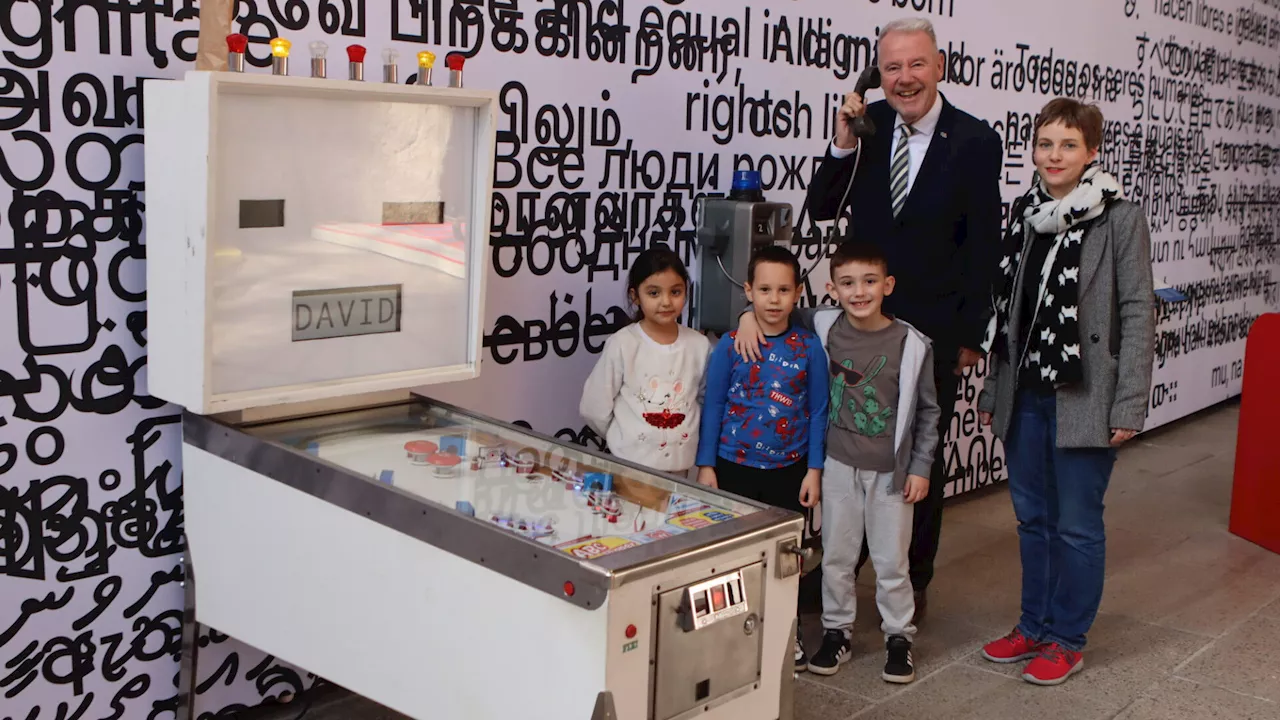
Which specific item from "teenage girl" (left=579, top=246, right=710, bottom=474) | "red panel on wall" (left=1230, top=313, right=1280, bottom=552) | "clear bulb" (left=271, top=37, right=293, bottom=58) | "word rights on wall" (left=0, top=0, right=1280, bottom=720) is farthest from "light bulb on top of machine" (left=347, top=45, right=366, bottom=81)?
"red panel on wall" (left=1230, top=313, right=1280, bottom=552)

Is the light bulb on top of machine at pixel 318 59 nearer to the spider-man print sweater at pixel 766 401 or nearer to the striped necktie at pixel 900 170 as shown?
the spider-man print sweater at pixel 766 401

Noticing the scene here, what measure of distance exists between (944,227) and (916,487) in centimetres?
80

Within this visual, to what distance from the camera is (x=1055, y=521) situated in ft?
A: 12.3

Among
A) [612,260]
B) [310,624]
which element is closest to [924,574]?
[612,260]

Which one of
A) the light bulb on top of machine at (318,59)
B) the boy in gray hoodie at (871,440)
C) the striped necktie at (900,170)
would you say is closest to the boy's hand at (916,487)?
the boy in gray hoodie at (871,440)

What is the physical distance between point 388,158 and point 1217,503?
4.43 meters

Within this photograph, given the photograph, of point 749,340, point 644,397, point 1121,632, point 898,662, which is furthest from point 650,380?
point 1121,632

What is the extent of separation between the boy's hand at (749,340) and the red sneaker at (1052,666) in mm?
1215

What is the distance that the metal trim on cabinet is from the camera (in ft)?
6.62

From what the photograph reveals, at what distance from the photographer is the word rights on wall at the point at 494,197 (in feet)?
8.76

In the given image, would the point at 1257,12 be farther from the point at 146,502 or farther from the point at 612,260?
the point at 146,502

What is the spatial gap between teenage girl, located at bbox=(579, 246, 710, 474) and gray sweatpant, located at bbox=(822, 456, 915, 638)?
453 millimetres

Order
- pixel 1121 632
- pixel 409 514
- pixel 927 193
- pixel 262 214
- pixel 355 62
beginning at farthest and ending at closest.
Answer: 1. pixel 1121 632
2. pixel 927 193
3. pixel 355 62
4. pixel 262 214
5. pixel 409 514

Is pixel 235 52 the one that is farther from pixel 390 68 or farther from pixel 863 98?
pixel 863 98
